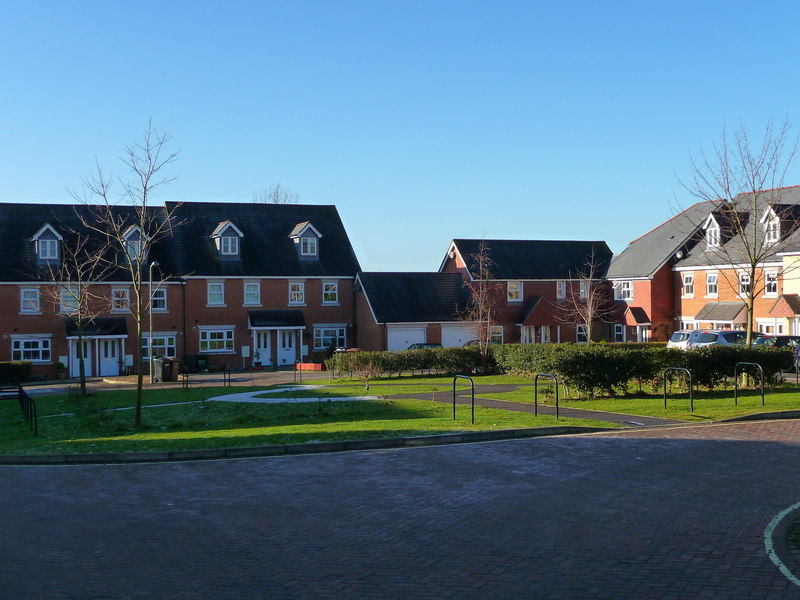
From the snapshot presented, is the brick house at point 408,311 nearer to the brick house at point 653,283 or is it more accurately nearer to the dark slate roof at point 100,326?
the brick house at point 653,283

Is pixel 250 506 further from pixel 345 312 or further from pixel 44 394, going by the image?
pixel 345 312

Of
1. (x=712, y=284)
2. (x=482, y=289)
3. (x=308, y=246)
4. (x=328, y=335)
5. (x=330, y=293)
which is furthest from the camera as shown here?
(x=308, y=246)

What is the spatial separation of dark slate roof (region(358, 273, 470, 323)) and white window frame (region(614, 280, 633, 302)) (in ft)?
36.4

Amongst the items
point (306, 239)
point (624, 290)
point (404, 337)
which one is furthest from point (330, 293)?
point (624, 290)

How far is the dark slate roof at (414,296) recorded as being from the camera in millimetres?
49219

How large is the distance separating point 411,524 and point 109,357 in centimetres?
4081

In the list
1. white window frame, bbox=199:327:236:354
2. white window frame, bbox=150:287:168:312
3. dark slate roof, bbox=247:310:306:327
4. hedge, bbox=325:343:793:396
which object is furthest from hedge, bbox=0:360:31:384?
hedge, bbox=325:343:793:396

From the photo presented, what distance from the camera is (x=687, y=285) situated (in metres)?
52.3

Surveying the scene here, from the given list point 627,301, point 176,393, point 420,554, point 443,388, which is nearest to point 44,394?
point 176,393

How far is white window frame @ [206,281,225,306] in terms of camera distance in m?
49.1

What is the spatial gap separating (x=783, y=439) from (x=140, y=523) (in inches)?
457

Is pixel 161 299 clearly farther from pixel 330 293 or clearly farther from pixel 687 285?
pixel 687 285

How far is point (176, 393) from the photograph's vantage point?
29391 millimetres

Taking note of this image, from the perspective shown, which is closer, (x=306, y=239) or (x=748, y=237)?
(x=748, y=237)
